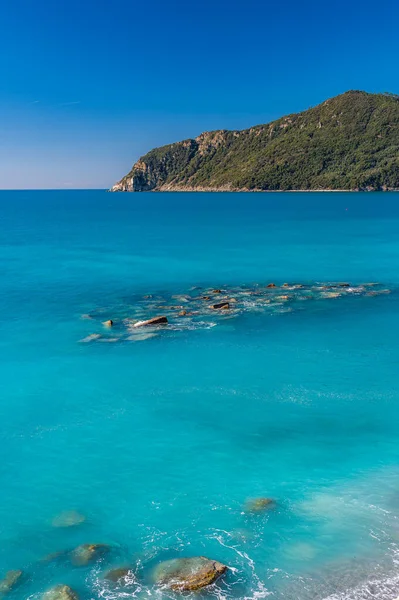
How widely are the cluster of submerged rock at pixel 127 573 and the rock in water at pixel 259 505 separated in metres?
2.97

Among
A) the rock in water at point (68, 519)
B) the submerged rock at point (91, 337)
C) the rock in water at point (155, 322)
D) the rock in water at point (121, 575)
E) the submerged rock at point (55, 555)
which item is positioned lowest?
the rock in water at point (121, 575)

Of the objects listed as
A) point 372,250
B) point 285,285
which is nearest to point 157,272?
point 285,285

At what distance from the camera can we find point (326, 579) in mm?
14203

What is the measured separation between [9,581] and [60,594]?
1801 millimetres

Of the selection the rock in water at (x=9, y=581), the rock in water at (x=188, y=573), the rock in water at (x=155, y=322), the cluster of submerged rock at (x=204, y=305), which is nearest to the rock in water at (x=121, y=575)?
the rock in water at (x=188, y=573)

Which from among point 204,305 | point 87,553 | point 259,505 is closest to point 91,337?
point 204,305

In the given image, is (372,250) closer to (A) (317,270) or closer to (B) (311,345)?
(A) (317,270)

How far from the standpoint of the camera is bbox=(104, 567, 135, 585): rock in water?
14180 mm

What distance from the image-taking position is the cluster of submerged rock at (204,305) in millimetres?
36062

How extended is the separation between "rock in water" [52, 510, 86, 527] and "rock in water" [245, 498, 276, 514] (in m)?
5.51

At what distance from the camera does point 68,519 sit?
56.3 ft

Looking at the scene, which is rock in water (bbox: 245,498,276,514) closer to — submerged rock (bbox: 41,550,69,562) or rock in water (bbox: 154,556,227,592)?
rock in water (bbox: 154,556,227,592)

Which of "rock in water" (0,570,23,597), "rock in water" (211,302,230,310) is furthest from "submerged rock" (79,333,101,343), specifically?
"rock in water" (0,570,23,597)

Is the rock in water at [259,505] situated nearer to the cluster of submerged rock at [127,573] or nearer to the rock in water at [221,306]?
the cluster of submerged rock at [127,573]
